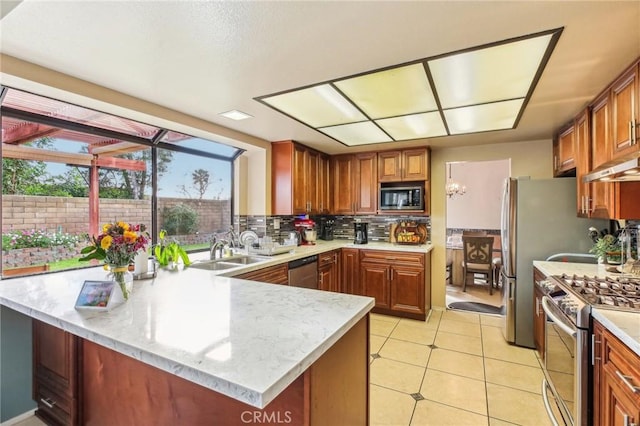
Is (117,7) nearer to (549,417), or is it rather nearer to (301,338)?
(301,338)

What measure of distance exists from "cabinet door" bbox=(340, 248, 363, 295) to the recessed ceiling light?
7.21 feet

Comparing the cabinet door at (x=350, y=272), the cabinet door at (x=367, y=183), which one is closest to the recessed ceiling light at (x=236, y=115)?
the cabinet door at (x=367, y=183)

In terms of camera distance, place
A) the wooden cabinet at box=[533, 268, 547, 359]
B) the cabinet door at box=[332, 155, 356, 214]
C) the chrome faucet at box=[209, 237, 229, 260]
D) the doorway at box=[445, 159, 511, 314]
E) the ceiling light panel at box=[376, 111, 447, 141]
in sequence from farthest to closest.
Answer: the doorway at box=[445, 159, 511, 314] → the cabinet door at box=[332, 155, 356, 214] → the chrome faucet at box=[209, 237, 229, 260] → the ceiling light panel at box=[376, 111, 447, 141] → the wooden cabinet at box=[533, 268, 547, 359]

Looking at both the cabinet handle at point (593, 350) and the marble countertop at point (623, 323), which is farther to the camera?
the cabinet handle at point (593, 350)

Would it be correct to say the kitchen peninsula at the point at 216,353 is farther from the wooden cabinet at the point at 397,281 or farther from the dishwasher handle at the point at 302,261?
the wooden cabinet at the point at 397,281

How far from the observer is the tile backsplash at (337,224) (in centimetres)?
380

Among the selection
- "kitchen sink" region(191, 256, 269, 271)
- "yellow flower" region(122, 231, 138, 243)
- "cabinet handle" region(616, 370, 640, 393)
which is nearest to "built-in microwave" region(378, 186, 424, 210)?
"kitchen sink" region(191, 256, 269, 271)

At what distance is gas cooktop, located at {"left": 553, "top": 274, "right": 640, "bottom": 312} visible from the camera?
1515 millimetres

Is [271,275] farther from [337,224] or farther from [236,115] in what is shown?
[337,224]

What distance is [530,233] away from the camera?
2908 millimetres

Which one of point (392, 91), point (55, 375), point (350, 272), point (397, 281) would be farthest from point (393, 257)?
A: point (55, 375)

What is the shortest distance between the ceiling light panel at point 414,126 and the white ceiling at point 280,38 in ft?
2.77

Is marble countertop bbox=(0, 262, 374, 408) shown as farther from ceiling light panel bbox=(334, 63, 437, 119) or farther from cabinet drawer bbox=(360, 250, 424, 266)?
cabinet drawer bbox=(360, 250, 424, 266)

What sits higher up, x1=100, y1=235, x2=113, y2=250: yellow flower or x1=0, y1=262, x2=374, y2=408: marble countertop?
x1=100, y1=235, x2=113, y2=250: yellow flower
